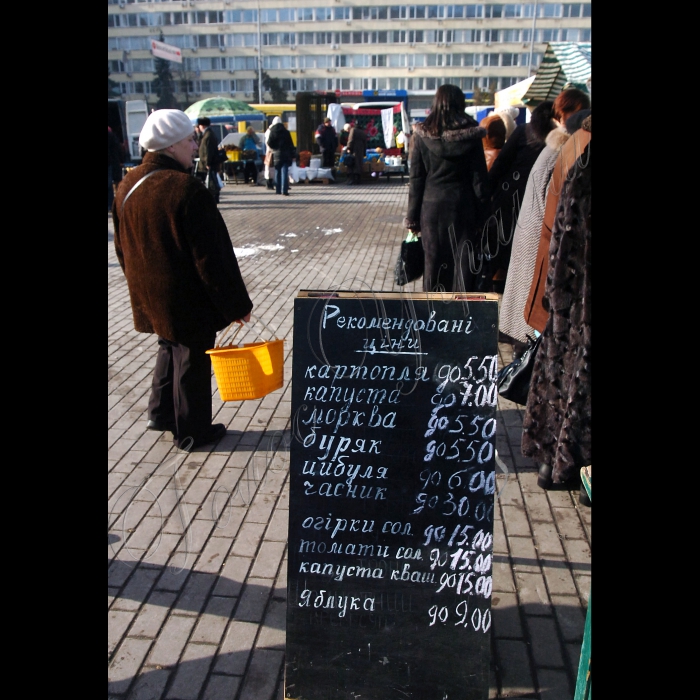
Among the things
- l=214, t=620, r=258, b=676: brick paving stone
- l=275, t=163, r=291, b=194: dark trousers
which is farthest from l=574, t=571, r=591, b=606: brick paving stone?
l=275, t=163, r=291, b=194: dark trousers

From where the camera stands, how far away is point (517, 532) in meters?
3.25

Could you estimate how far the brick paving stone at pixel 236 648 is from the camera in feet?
8.08

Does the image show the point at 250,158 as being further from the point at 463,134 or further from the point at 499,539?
the point at 499,539

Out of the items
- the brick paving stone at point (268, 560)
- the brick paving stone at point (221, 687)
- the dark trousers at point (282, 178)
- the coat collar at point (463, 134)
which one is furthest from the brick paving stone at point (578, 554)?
the dark trousers at point (282, 178)

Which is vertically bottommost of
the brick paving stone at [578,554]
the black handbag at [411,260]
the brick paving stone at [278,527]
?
the brick paving stone at [578,554]

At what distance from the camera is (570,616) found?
2686 mm

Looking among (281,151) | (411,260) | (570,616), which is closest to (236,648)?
(570,616)

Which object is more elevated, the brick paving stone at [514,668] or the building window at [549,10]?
the building window at [549,10]

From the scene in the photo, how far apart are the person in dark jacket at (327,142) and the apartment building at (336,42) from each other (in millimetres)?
54611

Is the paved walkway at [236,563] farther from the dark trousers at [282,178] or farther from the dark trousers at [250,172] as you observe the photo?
the dark trousers at [250,172]

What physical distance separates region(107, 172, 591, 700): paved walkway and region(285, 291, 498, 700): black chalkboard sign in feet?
1.11

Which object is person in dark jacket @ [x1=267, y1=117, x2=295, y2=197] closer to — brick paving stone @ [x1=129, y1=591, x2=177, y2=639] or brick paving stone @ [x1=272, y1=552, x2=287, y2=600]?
brick paving stone @ [x1=272, y1=552, x2=287, y2=600]

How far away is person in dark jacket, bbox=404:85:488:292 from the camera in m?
4.85

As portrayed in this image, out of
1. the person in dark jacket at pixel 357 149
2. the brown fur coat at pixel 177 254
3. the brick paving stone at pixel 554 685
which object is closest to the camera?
the brick paving stone at pixel 554 685
